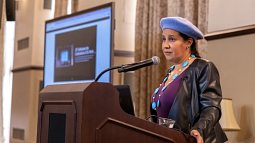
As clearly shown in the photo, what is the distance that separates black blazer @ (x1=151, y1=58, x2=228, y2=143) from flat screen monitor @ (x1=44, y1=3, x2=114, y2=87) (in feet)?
8.24

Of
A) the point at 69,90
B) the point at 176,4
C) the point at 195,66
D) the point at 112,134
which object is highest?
the point at 176,4

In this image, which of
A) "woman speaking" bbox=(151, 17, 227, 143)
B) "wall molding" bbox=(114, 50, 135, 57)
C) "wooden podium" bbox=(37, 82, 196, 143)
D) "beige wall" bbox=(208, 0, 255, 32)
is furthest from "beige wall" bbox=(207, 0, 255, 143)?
"wall molding" bbox=(114, 50, 135, 57)

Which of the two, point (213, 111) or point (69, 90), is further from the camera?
point (213, 111)

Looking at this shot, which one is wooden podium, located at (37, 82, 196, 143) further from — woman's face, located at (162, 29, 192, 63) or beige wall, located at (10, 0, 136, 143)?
beige wall, located at (10, 0, 136, 143)

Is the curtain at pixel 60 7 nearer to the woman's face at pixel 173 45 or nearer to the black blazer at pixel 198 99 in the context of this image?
the woman's face at pixel 173 45

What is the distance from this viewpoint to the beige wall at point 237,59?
2.89m

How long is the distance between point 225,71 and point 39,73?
4150 millimetres

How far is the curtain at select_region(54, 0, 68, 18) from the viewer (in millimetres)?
6055

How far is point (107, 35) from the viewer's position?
4488mm

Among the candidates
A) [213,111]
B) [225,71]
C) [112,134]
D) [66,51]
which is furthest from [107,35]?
[112,134]

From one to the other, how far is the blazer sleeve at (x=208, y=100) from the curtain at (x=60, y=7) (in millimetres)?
4541

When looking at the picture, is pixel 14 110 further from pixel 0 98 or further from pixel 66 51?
pixel 66 51

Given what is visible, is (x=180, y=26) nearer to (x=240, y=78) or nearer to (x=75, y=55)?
(x=240, y=78)

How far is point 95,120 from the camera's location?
1361 millimetres
